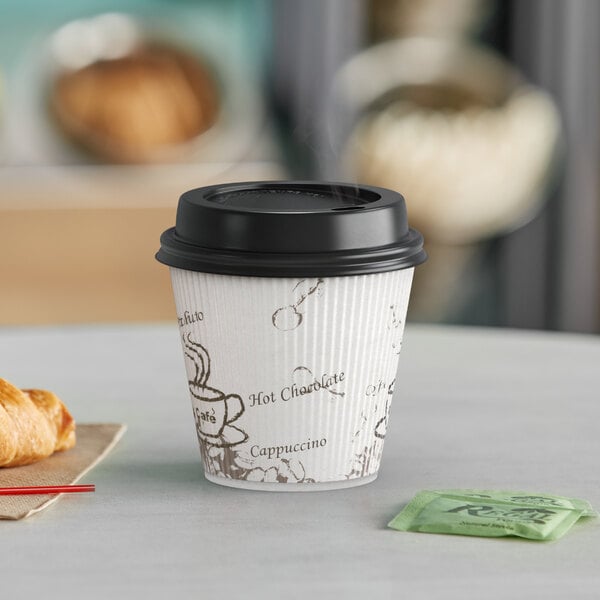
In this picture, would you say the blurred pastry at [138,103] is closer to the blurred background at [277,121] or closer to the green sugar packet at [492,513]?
the blurred background at [277,121]

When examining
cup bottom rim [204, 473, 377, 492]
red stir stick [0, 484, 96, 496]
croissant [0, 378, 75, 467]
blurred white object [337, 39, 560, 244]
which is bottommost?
blurred white object [337, 39, 560, 244]

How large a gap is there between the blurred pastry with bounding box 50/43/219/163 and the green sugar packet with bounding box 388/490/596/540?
194cm

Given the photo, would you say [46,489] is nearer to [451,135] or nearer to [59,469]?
[59,469]

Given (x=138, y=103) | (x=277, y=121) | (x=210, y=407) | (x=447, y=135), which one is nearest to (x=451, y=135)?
(x=447, y=135)

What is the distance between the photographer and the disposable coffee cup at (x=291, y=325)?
2.21 ft

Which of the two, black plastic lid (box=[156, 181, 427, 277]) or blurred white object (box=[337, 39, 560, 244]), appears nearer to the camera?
black plastic lid (box=[156, 181, 427, 277])

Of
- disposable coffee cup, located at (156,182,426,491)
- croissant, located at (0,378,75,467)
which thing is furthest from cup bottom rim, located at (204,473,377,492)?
croissant, located at (0,378,75,467)

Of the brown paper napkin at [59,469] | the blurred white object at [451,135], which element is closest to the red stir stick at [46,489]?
the brown paper napkin at [59,469]

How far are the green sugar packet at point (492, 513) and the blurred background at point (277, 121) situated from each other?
182cm

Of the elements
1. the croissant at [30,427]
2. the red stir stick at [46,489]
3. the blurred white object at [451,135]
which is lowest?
the blurred white object at [451,135]

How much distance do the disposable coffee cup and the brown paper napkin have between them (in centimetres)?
9

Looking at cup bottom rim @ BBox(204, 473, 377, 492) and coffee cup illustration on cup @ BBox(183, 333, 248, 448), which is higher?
coffee cup illustration on cup @ BBox(183, 333, 248, 448)

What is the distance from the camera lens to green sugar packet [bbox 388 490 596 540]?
63 cm

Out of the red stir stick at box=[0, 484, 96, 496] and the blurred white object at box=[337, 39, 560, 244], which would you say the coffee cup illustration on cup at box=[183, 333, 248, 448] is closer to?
the red stir stick at box=[0, 484, 96, 496]
